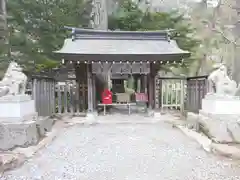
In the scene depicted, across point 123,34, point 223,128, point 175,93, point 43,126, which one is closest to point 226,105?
point 223,128

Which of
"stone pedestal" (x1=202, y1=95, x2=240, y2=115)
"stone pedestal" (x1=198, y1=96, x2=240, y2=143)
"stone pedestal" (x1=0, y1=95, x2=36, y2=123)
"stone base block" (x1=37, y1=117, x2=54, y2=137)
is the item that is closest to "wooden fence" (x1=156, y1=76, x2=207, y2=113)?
"stone pedestal" (x1=198, y1=96, x2=240, y2=143)

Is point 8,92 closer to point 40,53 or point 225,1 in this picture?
point 40,53

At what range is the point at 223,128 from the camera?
5.50 m

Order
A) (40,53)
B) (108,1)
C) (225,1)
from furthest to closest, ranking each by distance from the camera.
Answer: (225,1) < (108,1) < (40,53)

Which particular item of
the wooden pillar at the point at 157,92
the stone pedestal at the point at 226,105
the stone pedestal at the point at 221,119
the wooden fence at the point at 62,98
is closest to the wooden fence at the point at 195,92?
the wooden pillar at the point at 157,92

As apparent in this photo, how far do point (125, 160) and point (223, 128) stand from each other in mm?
2362

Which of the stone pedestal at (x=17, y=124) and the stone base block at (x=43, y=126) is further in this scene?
the stone base block at (x=43, y=126)

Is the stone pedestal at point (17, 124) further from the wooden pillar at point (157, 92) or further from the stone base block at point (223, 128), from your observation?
the wooden pillar at point (157, 92)

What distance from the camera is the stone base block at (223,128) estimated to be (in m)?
5.36

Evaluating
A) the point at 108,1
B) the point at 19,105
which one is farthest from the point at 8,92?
the point at 108,1

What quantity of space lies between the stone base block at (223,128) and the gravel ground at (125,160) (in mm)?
485

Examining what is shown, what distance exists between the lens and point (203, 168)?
4.18 meters

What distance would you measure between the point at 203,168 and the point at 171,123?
12.6 ft

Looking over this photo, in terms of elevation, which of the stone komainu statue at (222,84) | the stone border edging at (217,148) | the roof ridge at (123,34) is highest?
the roof ridge at (123,34)
